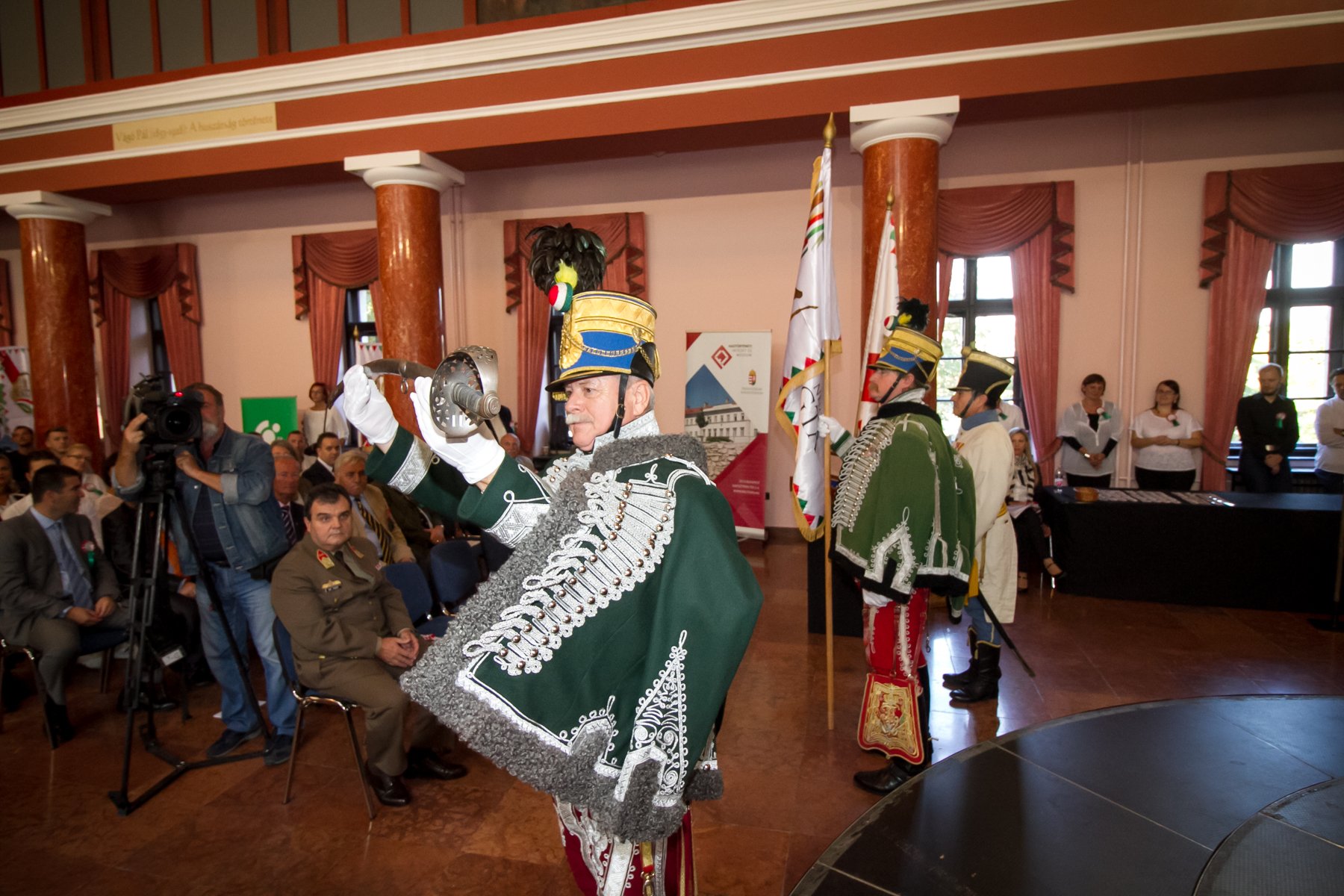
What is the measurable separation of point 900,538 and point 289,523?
284 centimetres

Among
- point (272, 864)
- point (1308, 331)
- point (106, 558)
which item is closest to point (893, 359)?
point (272, 864)

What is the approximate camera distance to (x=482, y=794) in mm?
2855

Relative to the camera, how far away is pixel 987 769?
1.40m

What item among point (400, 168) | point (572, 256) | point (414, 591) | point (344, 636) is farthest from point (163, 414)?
point (400, 168)

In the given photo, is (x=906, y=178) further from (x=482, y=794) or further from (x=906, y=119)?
(x=482, y=794)

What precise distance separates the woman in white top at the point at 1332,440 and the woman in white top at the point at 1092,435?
144 cm

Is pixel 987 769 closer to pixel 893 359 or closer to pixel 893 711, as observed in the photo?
pixel 893 711

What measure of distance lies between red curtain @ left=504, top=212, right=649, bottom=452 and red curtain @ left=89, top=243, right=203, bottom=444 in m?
4.05

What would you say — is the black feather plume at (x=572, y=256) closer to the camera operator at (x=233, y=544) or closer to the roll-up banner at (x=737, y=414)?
the camera operator at (x=233, y=544)

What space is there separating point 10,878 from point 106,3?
8.05 meters

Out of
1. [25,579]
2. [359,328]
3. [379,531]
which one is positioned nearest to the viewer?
[25,579]

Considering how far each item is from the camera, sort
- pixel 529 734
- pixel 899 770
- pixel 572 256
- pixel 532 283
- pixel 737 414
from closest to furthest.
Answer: pixel 529 734 → pixel 572 256 → pixel 899 770 → pixel 737 414 → pixel 532 283

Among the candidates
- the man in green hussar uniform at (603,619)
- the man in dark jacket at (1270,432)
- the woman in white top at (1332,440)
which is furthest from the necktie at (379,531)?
the woman in white top at (1332,440)

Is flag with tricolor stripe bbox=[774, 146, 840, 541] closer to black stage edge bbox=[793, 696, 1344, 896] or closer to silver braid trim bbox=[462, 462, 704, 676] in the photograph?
black stage edge bbox=[793, 696, 1344, 896]
